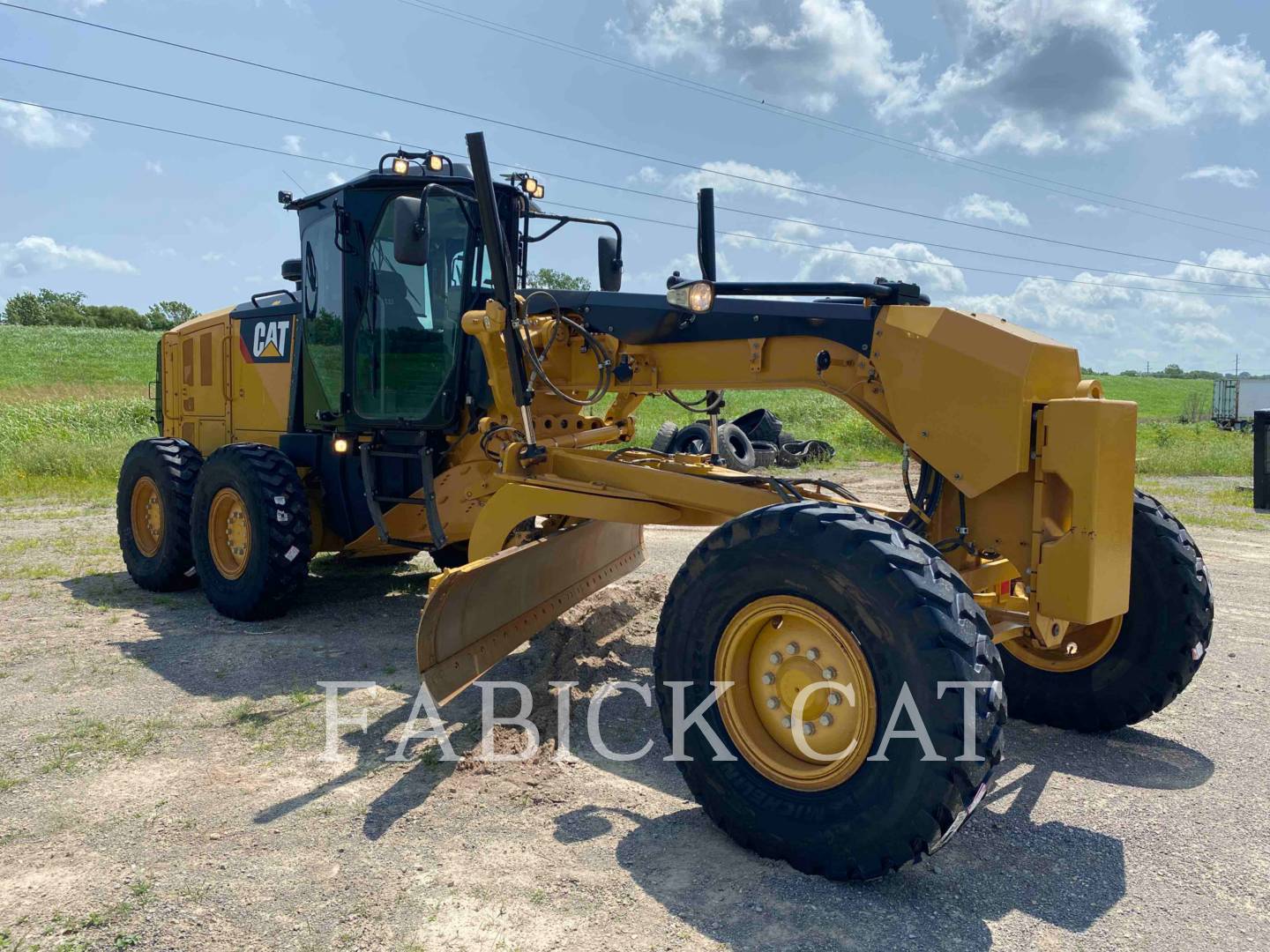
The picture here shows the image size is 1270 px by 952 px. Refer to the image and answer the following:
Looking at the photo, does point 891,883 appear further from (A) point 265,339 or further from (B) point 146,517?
(B) point 146,517

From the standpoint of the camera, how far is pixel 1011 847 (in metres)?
3.49

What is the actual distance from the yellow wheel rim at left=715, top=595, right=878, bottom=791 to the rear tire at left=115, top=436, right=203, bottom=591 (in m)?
5.58

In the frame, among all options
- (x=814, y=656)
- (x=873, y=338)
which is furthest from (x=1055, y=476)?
(x=814, y=656)

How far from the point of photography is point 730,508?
4.54 meters

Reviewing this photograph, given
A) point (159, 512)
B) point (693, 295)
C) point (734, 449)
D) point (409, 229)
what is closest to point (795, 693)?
point (693, 295)

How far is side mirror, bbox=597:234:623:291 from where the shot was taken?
632 cm

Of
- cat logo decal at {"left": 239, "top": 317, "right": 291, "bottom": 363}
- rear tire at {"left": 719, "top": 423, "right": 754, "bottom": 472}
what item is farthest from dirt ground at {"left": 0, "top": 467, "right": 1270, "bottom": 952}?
rear tire at {"left": 719, "top": 423, "right": 754, "bottom": 472}

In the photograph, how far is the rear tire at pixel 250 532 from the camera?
6.46m

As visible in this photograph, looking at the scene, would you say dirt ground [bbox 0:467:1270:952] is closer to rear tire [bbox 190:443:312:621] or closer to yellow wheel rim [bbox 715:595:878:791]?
yellow wheel rim [bbox 715:595:878:791]

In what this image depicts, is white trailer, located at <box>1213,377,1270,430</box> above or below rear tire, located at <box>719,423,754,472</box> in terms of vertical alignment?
above

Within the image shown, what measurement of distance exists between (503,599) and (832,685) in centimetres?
208

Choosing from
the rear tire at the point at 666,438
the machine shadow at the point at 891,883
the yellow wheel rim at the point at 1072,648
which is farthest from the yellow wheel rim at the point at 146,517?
the rear tire at the point at 666,438

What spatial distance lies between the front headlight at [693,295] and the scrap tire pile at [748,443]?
7.86 metres

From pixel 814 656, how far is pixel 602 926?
1122 mm
